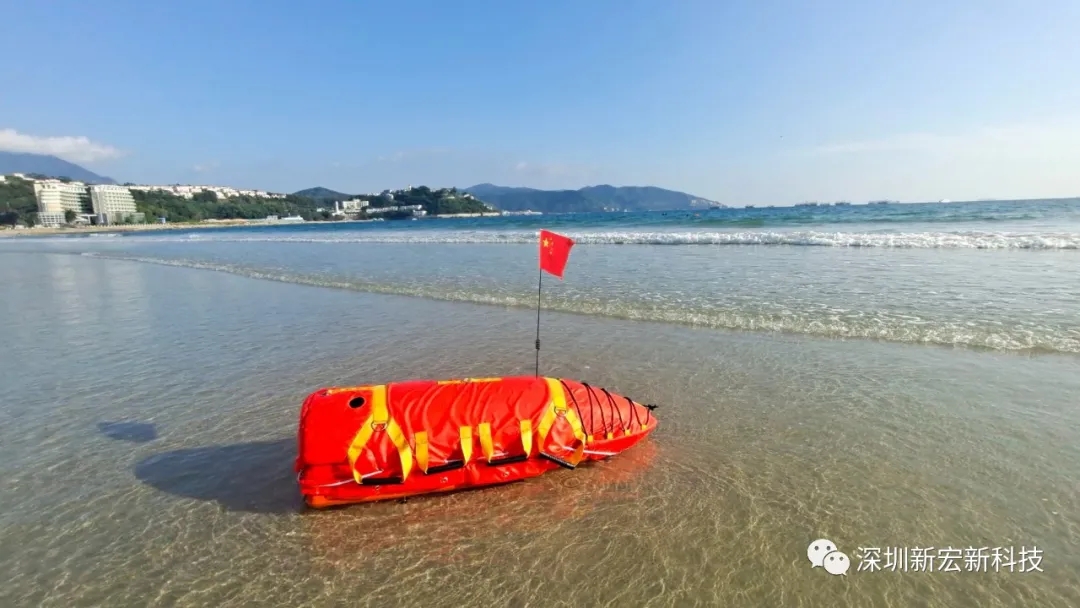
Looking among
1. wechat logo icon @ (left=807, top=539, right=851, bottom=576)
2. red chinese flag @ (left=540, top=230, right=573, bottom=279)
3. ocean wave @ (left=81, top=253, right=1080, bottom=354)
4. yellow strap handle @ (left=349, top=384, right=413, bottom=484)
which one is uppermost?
red chinese flag @ (left=540, top=230, right=573, bottom=279)

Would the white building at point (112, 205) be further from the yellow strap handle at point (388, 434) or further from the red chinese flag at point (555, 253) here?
the yellow strap handle at point (388, 434)

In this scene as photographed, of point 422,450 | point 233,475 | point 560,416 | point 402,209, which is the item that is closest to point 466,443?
point 422,450

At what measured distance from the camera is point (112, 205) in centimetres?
14612

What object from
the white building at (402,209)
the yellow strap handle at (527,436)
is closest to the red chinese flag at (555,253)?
the yellow strap handle at (527,436)

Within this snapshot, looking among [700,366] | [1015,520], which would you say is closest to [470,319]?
[700,366]

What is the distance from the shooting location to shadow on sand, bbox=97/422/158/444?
20.5ft

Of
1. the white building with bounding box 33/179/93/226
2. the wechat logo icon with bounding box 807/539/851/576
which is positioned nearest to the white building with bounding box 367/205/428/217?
the white building with bounding box 33/179/93/226

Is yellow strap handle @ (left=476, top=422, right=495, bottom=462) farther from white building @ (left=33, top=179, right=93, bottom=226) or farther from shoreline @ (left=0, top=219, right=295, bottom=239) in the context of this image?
white building @ (left=33, top=179, right=93, bottom=226)

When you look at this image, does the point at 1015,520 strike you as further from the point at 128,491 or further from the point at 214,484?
the point at 128,491

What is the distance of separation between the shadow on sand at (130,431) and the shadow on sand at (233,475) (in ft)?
2.14

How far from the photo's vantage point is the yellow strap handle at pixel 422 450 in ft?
14.9

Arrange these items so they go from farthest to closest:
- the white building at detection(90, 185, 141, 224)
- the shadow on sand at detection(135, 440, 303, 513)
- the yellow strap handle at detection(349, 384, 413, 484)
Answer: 1. the white building at detection(90, 185, 141, 224)
2. the shadow on sand at detection(135, 440, 303, 513)
3. the yellow strap handle at detection(349, 384, 413, 484)

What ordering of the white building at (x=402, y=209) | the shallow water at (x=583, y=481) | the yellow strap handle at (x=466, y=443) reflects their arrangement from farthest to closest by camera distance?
the white building at (x=402, y=209) → the yellow strap handle at (x=466, y=443) → the shallow water at (x=583, y=481)

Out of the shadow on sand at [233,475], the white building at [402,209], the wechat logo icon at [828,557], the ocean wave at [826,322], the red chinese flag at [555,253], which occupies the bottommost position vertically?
the shadow on sand at [233,475]
